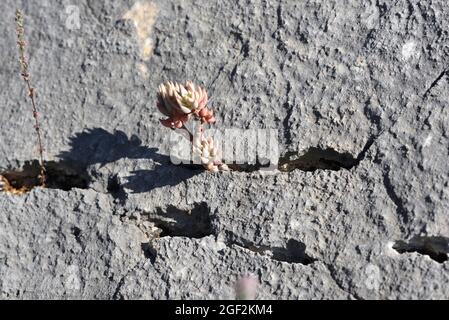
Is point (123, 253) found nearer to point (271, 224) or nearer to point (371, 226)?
point (271, 224)

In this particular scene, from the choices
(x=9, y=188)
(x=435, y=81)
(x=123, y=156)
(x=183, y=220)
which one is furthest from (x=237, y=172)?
(x=9, y=188)

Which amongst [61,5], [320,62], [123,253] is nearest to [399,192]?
[320,62]

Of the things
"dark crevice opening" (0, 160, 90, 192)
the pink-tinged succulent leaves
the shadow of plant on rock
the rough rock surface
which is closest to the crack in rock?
→ the rough rock surface

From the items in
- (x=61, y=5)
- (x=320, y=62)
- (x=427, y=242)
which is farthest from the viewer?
(x=61, y=5)

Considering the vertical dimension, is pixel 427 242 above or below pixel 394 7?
below

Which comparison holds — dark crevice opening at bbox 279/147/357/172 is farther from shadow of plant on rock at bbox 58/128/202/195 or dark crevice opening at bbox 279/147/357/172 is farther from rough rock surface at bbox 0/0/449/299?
shadow of plant on rock at bbox 58/128/202/195

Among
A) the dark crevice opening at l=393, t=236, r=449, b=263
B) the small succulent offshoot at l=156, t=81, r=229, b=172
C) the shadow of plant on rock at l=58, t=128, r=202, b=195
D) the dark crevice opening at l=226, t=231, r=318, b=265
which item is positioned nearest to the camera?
the dark crevice opening at l=393, t=236, r=449, b=263
